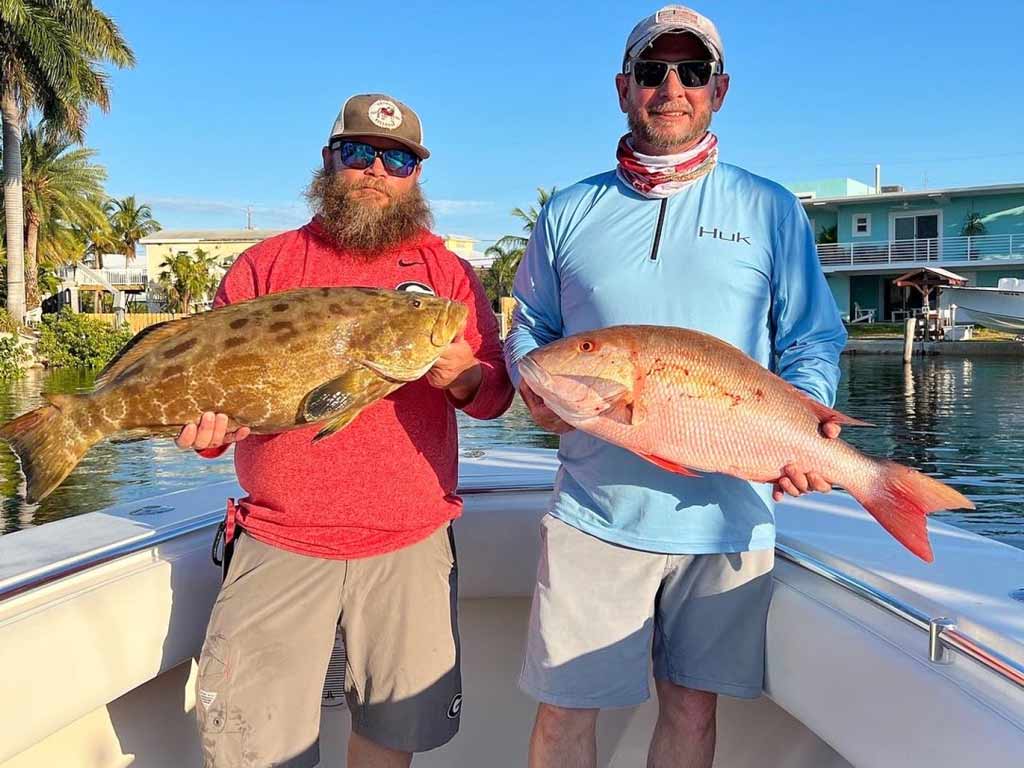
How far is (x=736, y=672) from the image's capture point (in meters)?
2.79

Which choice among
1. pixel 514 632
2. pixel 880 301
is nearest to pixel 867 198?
pixel 880 301

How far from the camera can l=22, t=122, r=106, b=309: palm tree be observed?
41.7 metres

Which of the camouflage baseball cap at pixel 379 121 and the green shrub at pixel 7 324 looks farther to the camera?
the green shrub at pixel 7 324

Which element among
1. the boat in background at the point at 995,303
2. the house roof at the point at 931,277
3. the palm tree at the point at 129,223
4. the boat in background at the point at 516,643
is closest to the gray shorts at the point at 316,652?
the boat in background at the point at 516,643

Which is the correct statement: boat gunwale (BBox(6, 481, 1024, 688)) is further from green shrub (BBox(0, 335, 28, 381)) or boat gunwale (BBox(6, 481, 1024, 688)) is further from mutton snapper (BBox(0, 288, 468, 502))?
green shrub (BBox(0, 335, 28, 381))

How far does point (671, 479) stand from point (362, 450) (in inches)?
38.9

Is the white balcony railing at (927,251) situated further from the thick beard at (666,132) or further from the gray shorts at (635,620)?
the gray shorts at (635,620)

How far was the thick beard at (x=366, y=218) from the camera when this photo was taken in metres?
3.10

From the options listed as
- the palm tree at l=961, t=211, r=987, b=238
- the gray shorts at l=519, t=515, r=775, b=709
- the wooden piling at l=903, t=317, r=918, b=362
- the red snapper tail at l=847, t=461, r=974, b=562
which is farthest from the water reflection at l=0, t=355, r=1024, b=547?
the palm tree at l=961, t=211, r=987, b=238

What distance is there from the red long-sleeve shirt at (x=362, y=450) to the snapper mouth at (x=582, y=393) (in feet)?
1.80

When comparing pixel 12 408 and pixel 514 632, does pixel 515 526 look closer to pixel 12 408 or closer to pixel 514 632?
pixel 514 632

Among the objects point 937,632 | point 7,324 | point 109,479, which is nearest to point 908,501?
point 937,632

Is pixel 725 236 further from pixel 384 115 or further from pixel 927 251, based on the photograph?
pixel 927 251

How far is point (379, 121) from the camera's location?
123 inches
